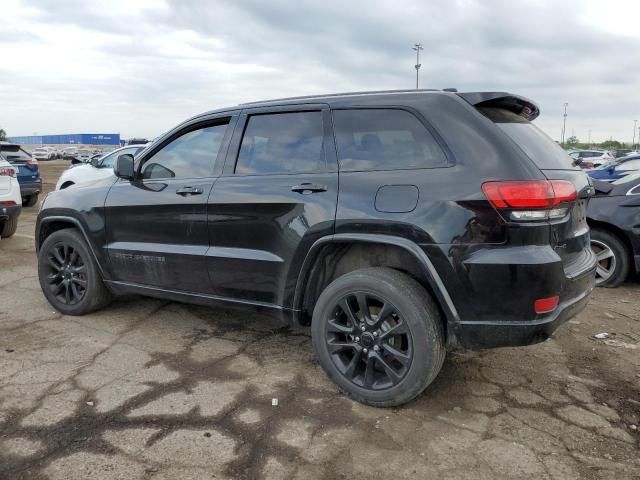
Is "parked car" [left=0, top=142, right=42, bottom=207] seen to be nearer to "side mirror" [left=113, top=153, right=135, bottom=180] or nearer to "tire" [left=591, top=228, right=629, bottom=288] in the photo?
"side mirror" [left=113, top=153, right=135, bottom=180]

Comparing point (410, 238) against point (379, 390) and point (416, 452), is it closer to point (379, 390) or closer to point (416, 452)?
point (379, 390)

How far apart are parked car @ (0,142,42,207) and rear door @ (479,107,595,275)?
11556mm

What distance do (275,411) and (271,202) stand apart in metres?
1.27

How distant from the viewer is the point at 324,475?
8.23 feet

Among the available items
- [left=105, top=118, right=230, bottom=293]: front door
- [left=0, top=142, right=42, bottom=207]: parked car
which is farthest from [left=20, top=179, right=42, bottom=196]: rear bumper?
[left=105, top=118, right=230, bottom=293]: front door

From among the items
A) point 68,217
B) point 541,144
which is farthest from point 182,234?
point 541,144

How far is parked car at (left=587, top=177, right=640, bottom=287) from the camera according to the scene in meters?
5.66

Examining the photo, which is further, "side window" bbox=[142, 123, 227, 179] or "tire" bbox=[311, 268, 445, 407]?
"side window" bbox=[142, 123, 227, 179]

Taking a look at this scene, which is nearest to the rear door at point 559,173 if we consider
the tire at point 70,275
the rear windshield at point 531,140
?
the rear windshield at point 531,140

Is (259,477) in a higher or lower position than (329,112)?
lower

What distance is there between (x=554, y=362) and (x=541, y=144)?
1.61 m

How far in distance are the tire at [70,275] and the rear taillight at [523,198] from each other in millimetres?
3340

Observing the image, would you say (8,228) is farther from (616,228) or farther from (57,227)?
(616,228)

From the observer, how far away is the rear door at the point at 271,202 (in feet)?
10.9
